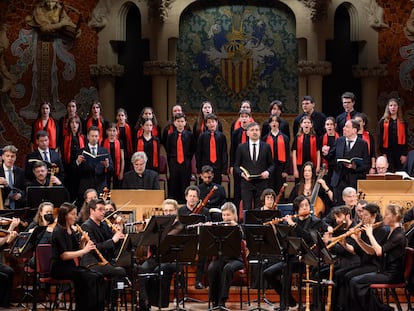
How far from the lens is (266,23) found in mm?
14492

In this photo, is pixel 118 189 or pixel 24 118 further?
pixel 24 118

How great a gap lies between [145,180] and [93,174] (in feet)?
2.13

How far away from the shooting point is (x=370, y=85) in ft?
46.2

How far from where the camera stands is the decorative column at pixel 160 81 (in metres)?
14.1

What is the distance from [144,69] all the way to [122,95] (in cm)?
56

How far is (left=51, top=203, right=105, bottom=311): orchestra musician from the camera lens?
8836mm

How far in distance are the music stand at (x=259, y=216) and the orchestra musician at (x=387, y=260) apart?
1.09 meters

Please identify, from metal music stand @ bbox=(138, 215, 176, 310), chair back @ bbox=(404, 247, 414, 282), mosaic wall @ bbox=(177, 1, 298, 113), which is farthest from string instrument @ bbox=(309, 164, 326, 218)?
mosaic wall @ bbox=(177, 1, 298, 113)

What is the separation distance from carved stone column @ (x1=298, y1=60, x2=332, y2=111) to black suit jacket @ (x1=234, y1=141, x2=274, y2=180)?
3.08m

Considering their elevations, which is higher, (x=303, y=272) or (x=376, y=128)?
(x=376, y=128)

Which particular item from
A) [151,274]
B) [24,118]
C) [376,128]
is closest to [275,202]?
[151,274]

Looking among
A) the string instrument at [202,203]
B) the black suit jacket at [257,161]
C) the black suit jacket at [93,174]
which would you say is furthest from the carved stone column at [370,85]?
the black suit jacket at [93,174]

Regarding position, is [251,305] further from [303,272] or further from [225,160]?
[225,160]

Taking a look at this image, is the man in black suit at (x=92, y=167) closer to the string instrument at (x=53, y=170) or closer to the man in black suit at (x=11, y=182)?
the string instrument at (x=53, y=170)
